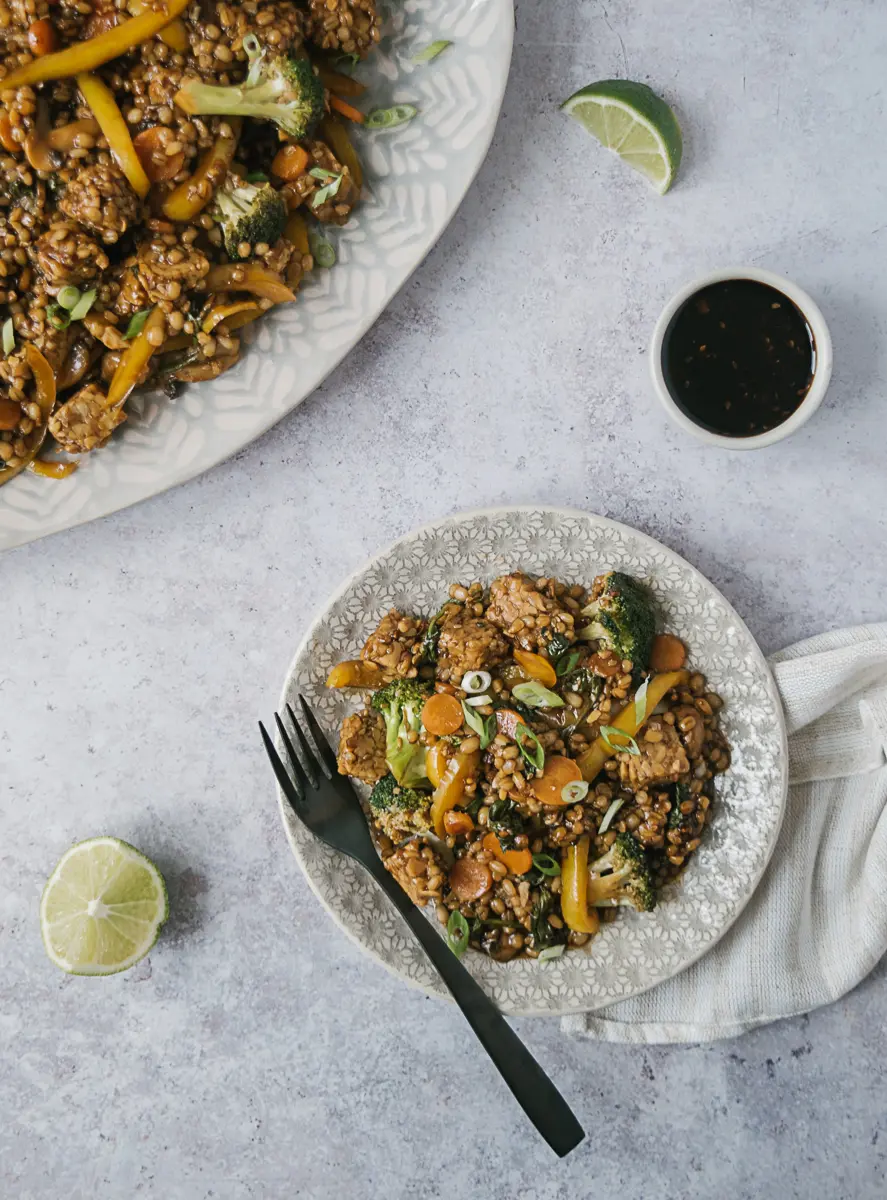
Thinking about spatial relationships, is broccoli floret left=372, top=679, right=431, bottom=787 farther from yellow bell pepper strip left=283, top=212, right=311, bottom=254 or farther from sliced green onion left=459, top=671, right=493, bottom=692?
yellow bell pepper strip left=283, top=212, right=311, bottom=254

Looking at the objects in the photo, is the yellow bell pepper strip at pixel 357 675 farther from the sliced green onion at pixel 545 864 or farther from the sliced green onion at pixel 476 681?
the sliced green onion at pixel 545 864

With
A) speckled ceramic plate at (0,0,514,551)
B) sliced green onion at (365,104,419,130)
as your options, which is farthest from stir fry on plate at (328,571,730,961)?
Answer: sliced green onion at (365,104,419,130)

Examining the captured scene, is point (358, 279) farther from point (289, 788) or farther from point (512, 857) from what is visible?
point (512, 857)

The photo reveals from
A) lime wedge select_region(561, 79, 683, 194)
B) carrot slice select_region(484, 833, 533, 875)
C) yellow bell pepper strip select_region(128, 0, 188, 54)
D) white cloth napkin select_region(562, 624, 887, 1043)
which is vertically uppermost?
yellow bell pepper strip select_region(128, 0, 188, 54)

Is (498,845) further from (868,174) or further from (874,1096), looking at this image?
(868,174)

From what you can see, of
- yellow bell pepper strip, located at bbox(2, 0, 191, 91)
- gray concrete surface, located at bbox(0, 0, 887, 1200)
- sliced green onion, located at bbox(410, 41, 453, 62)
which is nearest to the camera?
yellow bell pepper strip, located at bbox(2, 0, 191, 91)
